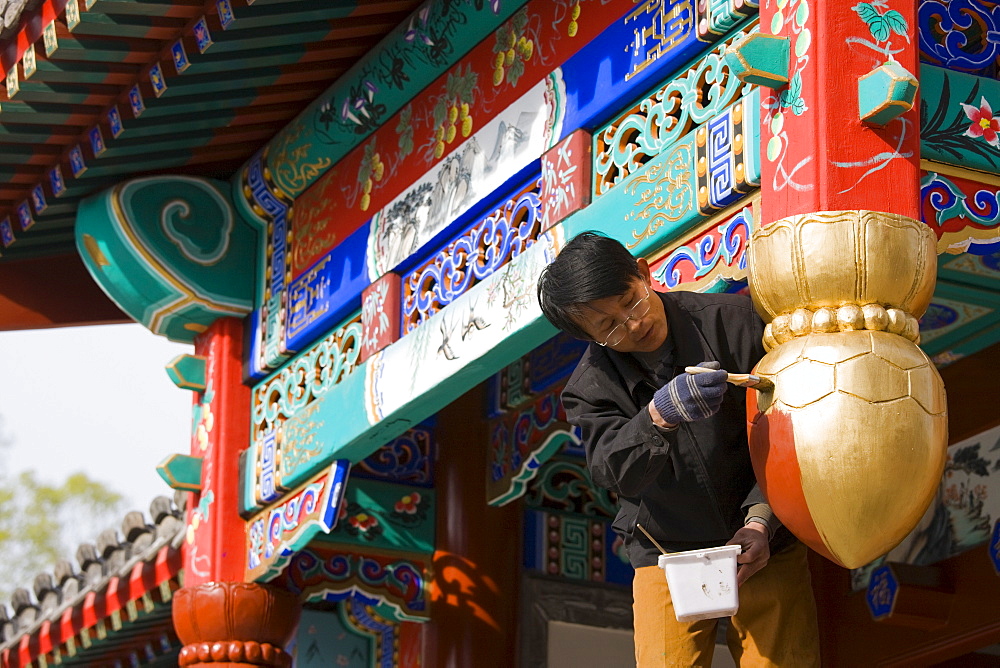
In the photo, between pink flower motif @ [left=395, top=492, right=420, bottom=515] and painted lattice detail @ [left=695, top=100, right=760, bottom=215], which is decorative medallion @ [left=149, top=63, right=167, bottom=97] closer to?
pink flower motif @ [left=395, top=492, right=420, bottom=515]

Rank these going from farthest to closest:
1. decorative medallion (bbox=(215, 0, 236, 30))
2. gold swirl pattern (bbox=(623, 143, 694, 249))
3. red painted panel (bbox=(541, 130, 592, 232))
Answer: decorative medallion (bbox=(215, 0, 236, 30))
red painted panel (bbox=(541, 130, 592, 232))
gold swirl pattern (bbox=(623, 143, 694, 249))

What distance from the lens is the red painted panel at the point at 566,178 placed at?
4.12m

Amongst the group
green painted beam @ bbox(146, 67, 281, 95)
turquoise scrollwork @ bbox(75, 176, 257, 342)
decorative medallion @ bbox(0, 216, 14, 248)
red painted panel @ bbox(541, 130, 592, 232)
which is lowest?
red painted panel @ bbox(541, 130, 592, 232)

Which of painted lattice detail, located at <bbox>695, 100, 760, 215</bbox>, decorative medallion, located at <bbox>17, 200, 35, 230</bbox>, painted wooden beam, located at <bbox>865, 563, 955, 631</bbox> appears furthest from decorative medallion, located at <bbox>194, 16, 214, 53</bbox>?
painted wooden beam, located at <bbox>865, 563, 955, 631</bbox>

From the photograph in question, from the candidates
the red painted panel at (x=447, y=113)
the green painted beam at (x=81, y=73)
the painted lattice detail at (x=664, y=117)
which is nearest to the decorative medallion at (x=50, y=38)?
the green painted beam at (x=81, y=73)

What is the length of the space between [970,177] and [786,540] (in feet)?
2.75

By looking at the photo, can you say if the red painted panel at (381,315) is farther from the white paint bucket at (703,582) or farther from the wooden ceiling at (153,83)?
the white paint bucket at (703,582)

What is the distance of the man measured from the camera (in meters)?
3.04

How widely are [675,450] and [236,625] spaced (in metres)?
2.53

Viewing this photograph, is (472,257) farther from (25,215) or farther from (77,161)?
(25,215)

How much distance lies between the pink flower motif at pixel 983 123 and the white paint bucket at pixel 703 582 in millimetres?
1090

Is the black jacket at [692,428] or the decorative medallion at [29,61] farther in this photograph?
the decorative medallion at [29,61]

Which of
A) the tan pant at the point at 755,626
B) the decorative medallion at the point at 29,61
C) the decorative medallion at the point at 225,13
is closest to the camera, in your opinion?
the tan pant at the point at 755,626

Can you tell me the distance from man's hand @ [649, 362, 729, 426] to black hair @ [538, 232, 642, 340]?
237 millimetres
